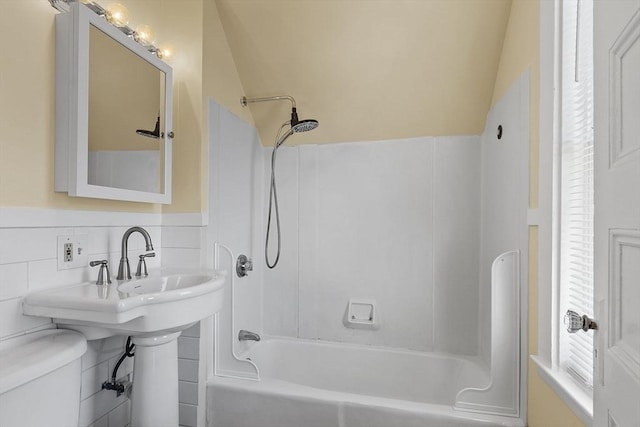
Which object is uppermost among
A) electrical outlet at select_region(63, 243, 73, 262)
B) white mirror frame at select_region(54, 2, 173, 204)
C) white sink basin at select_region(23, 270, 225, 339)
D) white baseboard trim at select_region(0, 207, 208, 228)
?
white mirror frame at select_region(54, 2, 173, 204)

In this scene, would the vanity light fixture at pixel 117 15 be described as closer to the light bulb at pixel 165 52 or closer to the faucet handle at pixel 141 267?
the light bulb at pixel 165 52

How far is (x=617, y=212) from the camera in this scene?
633 millimetres

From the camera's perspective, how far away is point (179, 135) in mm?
1771

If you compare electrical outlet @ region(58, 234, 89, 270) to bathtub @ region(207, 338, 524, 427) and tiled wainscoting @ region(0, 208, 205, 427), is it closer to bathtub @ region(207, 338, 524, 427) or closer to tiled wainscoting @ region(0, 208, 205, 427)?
tiled wainscoting @ region(0, 208, 205, 427)

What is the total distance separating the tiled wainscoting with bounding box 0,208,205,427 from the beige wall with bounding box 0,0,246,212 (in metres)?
0.06

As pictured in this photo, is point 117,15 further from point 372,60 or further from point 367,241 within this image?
point 367,241

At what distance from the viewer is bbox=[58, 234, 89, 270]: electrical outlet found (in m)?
1.26

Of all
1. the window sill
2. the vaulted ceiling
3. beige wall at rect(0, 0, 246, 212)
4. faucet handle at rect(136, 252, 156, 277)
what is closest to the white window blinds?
the window sill

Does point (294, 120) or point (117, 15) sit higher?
point (117, 15)

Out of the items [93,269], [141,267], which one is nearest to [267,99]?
[141,267]

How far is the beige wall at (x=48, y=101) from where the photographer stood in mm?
1103

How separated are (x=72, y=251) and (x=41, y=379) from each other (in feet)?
1.54

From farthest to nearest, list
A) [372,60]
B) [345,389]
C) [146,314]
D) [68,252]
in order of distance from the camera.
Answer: [345,389], [372,60], [68,252], [146,314]

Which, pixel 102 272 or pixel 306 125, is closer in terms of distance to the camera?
pixel 102 272
